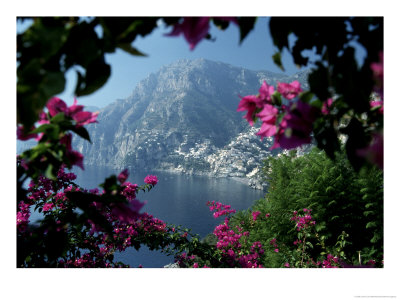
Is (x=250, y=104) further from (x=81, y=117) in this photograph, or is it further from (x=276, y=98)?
(x=81, y=117)

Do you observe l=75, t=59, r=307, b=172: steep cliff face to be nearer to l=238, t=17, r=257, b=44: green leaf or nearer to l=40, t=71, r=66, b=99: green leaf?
l=238, t=17, r=257, b=44: green leaf

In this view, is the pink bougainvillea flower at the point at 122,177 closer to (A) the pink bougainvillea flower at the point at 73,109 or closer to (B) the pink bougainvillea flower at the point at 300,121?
(A) the pink bougainvillea flower at the point at 73,109

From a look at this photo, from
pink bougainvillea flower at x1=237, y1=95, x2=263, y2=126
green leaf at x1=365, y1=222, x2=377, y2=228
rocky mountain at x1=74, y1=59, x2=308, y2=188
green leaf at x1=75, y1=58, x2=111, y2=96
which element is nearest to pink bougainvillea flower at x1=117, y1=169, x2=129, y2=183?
green leaf at x1=75, y1=58, x2=111, y2=96


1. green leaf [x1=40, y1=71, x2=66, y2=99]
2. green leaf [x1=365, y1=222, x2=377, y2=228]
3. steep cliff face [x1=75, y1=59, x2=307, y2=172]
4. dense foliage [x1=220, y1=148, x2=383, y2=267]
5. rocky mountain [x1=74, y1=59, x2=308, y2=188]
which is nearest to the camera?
green leaf [x1=40, y1=71, x2=66, y2=99]
